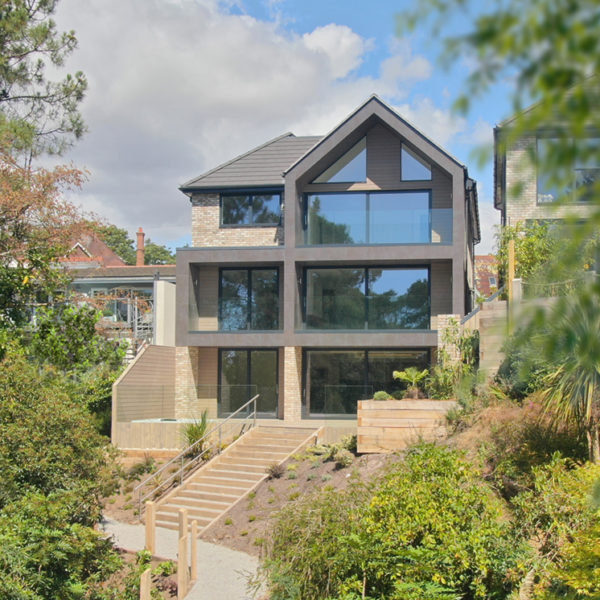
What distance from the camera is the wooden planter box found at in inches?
744

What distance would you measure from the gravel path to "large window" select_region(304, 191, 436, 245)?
472 inches

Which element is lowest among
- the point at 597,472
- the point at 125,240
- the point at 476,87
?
the point at 597,472

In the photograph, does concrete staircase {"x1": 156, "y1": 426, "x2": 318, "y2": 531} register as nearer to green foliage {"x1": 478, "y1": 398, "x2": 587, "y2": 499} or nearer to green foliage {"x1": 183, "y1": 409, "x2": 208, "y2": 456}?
green foliage {"x1": 183, "y1": 409, "x2": 208, "y2": 456}

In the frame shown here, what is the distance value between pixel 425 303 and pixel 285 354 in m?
5.20

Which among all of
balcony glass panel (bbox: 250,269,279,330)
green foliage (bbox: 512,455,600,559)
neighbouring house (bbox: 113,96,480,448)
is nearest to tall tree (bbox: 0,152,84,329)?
neighbouring house (bbox: 113,96,480,448)

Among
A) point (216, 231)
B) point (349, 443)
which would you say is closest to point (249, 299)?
point (216, 231)

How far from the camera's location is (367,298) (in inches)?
1055

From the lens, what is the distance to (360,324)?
26.5 m

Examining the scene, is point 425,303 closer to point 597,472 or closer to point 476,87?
point 597,472

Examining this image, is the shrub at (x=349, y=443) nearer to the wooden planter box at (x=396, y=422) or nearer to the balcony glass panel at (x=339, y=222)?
the wooden planter box at (x=396, y=422)

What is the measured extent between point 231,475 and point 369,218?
33.4 ft

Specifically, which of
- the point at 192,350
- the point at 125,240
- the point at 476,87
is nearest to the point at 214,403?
the point at 192,350

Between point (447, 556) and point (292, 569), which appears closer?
point (447, 556)

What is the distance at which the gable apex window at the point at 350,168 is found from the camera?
28062mm
